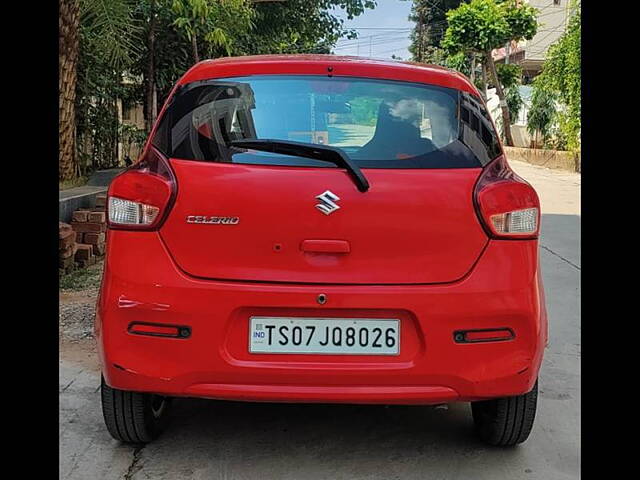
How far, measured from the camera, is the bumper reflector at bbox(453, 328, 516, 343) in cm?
263

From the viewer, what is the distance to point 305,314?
8.56 feet

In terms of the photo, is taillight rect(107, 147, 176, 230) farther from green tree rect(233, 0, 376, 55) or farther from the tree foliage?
green tree rect(233, 0, 376, 55)

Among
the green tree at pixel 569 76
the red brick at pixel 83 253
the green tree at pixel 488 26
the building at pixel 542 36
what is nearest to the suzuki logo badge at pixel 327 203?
the red brick at pixel 83 253

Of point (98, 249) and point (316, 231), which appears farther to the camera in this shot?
point (98, 249)

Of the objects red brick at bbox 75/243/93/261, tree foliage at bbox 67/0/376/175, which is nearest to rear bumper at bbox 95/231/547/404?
red brick at bbox 75/243/93/261

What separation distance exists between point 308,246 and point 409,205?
1.28 ft

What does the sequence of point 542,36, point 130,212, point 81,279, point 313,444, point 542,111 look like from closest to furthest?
point 130,212 → point 313,444 → point 81,279 → point 542,111 → point 542,36

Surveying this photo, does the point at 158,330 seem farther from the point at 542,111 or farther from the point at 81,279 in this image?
the point at 542,111

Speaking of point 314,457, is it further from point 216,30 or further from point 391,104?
point 216,30

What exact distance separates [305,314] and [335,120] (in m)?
0.79

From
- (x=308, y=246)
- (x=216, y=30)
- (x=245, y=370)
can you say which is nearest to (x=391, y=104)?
(x=308, y=246)

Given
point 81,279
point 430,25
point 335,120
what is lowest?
point 81,279

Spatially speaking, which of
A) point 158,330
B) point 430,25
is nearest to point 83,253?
point 158,330

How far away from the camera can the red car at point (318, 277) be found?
261 cm
